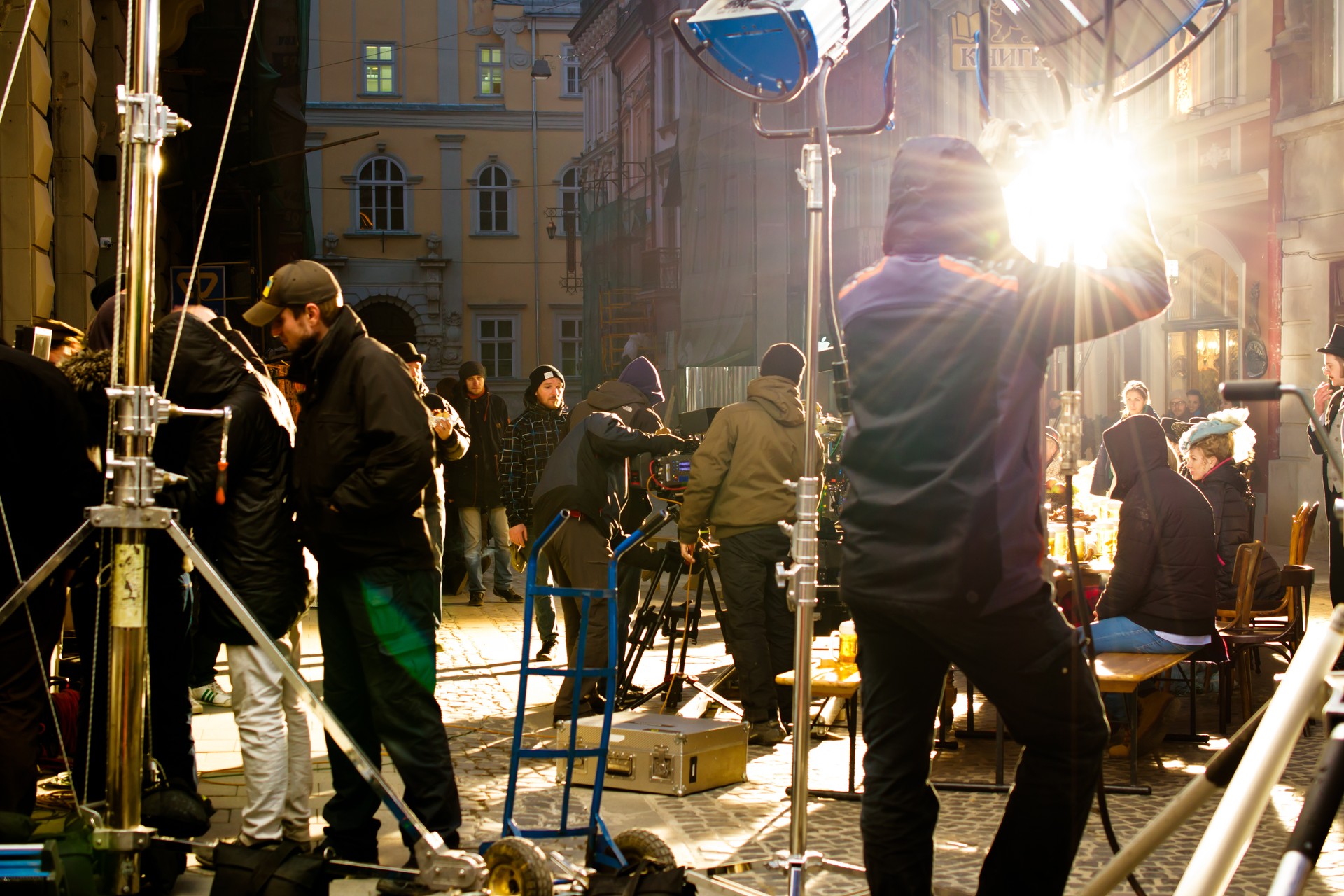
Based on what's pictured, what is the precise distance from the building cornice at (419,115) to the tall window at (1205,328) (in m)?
27.8

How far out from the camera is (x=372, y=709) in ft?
15.7

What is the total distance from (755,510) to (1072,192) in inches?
130

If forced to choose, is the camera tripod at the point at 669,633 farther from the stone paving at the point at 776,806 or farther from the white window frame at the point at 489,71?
the white window frame at the point at 489,71

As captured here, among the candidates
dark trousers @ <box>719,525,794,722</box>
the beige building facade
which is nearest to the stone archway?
the beige building facade

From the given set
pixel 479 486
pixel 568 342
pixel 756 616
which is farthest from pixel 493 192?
pixel 756 616

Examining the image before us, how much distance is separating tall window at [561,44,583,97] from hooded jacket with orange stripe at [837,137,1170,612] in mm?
44669

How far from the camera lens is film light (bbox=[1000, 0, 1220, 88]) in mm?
4492

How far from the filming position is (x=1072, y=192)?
4152 millimetres

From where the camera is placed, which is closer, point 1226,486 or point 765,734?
point 765,734

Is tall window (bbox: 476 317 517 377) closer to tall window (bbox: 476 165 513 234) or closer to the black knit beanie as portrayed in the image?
tall window (bbox: 476 165 513 234)

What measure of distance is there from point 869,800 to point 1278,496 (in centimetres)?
1607

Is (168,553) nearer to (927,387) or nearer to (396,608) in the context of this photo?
(396,608)

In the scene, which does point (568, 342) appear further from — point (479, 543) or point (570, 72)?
point (479, 543)

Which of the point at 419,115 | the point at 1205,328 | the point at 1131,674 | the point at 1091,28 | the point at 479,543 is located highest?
the point at 419,115
